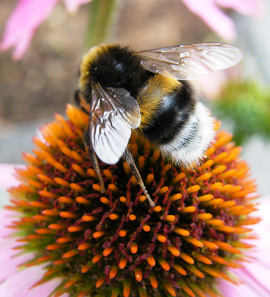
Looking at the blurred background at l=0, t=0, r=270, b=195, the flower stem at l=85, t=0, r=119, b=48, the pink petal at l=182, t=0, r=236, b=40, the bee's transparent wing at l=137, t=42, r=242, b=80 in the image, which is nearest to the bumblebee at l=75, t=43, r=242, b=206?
the bee's transparent wing at l=137, t=42, r=242, b=80

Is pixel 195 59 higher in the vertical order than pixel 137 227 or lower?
higher

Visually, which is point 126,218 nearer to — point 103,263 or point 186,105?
point 103,263

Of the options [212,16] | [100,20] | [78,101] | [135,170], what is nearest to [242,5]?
[212,16]

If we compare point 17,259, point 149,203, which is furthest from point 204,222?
point 17,259

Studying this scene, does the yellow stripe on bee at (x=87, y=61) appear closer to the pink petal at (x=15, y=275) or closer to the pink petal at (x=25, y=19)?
the pink petal at (x=25, y=19)

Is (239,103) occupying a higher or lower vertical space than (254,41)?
lower

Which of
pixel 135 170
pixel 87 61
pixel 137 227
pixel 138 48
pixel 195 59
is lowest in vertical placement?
pixel 137 227

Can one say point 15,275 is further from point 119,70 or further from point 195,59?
point 195,59
